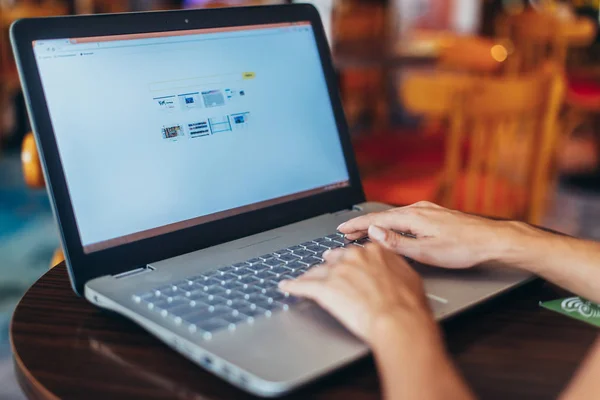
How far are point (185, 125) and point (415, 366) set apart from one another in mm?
396


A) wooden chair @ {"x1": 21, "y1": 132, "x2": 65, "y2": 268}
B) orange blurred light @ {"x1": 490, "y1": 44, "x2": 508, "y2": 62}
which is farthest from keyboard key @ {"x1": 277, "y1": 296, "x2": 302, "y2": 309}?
orange blurred light @ {"x1": 490, "y1": 44, "x2": 508, "y2": 62}

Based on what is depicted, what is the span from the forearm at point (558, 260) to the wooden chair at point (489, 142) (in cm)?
76

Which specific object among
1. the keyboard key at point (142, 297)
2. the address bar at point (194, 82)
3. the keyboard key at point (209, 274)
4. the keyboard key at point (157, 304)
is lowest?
the keyboard key at point (209, 274)

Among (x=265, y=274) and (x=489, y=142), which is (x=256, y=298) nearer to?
(x=265, y=274)

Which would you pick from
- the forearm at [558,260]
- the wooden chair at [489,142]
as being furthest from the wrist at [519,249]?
the wooden chair at [489,142]

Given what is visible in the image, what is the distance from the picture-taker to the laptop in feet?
1.86

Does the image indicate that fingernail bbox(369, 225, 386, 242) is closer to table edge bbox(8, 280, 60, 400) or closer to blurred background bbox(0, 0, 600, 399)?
table edge bbox(8, 280, 60, 400)

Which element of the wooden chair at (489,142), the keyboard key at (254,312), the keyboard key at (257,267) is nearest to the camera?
the keyboard key at (254,312)

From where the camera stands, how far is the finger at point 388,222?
737 mm

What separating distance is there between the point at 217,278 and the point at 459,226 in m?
0.26

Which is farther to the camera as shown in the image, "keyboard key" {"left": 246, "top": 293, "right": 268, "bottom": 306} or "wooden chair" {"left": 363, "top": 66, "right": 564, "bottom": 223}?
"wooden chair" {"left": 363, "top": 66, "right": 564, "bottom": 223}

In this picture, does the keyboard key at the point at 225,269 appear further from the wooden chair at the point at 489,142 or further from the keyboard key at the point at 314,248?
the wooden chair at the point at 489,142

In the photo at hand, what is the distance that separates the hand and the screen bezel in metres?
0.19

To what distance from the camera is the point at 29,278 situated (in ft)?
7.66
